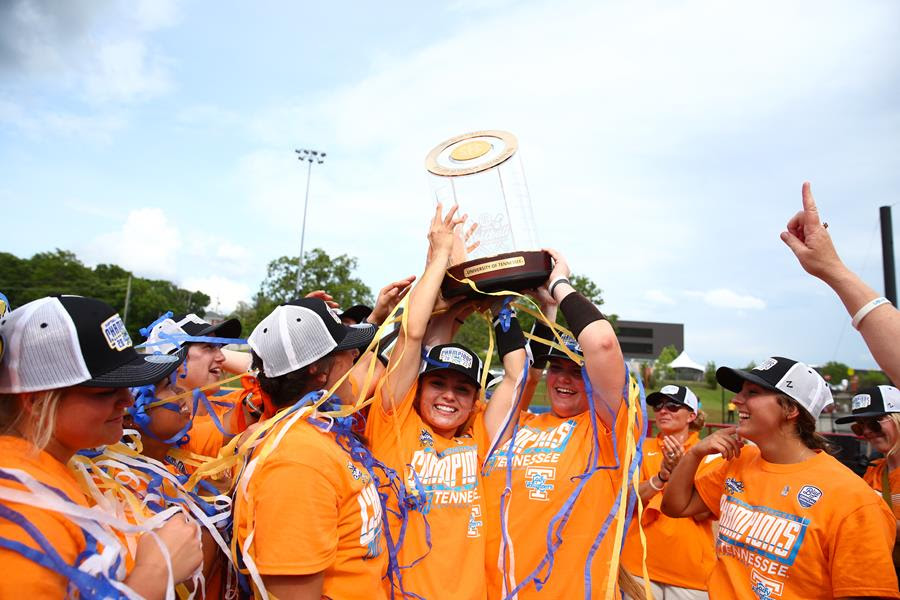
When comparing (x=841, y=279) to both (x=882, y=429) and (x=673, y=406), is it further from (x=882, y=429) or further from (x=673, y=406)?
(x=882, y=429)

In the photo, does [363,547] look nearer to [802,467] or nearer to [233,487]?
[233,487]

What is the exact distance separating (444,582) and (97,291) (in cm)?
7184

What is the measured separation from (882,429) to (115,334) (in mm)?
5446

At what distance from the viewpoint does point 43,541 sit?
1434 mm

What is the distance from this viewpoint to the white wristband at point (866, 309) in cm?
206

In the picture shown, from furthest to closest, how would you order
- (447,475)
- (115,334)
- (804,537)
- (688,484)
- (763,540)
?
(688,484)
(447,475)
(763,540)
(804,537)
(115,334)

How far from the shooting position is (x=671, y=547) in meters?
4.00

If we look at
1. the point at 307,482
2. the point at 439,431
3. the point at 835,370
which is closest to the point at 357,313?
the point at 439,431

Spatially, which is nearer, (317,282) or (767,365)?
(767,365)

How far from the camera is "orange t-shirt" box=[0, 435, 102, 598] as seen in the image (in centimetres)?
137

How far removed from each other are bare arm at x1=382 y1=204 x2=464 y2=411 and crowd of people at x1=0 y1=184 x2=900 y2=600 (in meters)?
0.01

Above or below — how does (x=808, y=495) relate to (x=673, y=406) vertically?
below

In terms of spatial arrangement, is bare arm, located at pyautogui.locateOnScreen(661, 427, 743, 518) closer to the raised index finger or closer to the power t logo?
the power t logo

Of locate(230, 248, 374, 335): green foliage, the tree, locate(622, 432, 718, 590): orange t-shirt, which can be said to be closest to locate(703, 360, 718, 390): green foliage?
the tree
